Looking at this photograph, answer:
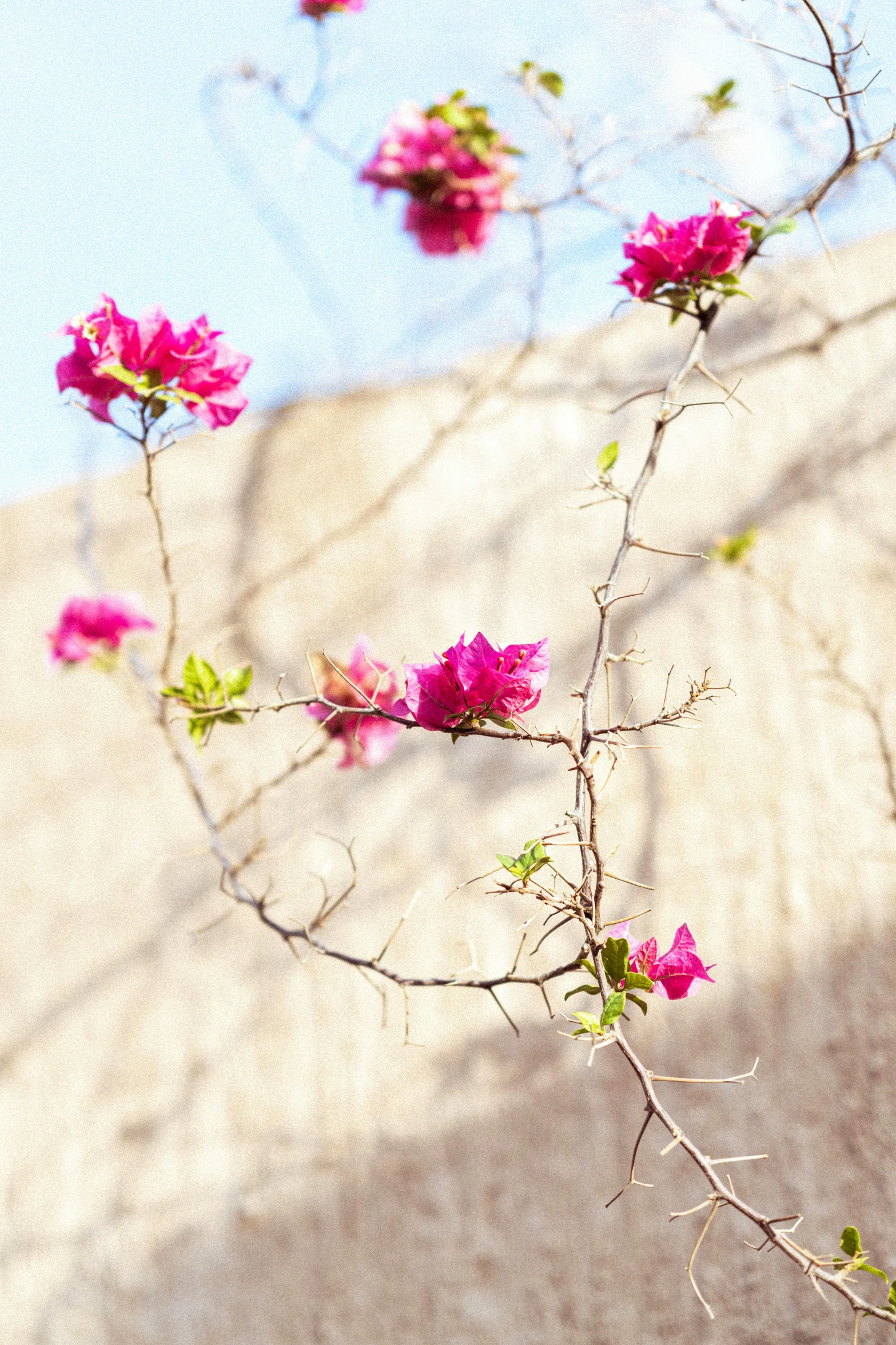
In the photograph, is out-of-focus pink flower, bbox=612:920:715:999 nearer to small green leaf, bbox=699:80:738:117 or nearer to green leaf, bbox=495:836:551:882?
green leaf, bbox=495:836:551:882

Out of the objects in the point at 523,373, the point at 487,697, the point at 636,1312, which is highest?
the point at 523,373

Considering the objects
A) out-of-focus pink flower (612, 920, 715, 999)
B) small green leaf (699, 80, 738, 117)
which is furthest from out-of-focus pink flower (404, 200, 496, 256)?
out-of-focus pink flower (612, 920, 715, 999)

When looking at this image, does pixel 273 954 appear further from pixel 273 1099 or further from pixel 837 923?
pixel 837 923

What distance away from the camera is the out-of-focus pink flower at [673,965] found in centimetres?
74

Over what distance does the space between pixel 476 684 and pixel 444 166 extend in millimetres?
1018

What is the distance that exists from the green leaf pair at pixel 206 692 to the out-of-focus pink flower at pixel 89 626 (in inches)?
21.9

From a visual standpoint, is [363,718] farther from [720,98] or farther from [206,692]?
[720,98]

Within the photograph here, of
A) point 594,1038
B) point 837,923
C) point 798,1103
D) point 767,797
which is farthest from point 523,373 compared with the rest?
point 594,1038

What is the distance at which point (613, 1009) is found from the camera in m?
0.69

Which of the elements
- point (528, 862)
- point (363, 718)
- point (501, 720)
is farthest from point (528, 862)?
point (363, 718)

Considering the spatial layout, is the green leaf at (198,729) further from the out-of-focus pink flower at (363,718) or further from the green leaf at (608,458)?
the green leaf at (608,458)

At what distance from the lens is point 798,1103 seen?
1.32m

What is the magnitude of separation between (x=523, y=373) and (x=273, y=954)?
1.20m

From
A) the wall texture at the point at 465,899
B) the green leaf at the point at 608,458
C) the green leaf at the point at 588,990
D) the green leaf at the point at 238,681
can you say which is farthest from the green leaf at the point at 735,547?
the green leaf at the point at 588,990
